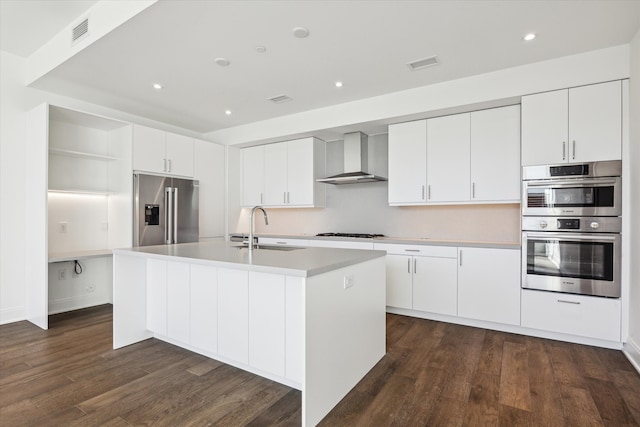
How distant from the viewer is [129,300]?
2.79m

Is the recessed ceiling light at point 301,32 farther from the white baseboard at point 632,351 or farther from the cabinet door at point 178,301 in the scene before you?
the white baseboard at point 632,351

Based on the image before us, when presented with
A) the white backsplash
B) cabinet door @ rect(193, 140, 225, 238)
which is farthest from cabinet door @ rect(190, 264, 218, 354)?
the white backsplash

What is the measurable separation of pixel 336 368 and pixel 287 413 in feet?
1.23

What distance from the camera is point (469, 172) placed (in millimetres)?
3543

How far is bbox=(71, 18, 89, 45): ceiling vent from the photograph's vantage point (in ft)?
8.71

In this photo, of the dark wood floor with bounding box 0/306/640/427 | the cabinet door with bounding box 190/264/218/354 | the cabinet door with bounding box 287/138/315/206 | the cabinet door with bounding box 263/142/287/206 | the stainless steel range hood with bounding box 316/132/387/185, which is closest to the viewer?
the dark wood floor with bounding box 0/306/640/427

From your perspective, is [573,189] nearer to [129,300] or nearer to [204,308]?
[204,308]

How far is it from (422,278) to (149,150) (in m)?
3.74

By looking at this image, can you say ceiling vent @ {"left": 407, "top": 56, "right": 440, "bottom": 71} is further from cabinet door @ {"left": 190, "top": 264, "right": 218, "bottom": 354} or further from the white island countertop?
cabinet door @ {"left": 190, "top": 264, "right": 218, "bottom": 354}

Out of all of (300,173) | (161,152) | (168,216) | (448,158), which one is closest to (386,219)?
(448,158)

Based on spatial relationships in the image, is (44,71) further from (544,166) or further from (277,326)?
(544,166)

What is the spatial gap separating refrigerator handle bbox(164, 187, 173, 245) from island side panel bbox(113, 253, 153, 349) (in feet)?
4.94

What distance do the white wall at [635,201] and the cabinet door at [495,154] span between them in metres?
0.84

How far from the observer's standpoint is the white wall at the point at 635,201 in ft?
8.20
